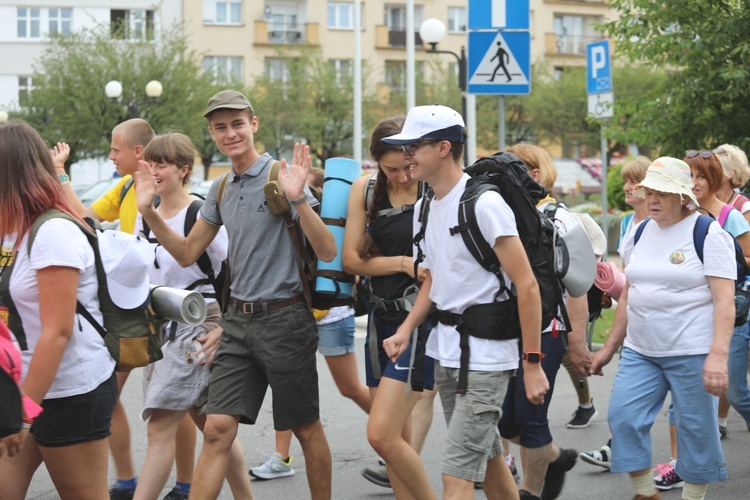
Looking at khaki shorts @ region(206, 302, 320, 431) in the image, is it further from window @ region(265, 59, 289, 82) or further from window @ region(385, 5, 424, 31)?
window @ region(385, 5, 424, 31)

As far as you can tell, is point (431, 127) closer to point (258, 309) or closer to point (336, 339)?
point (258, 309)

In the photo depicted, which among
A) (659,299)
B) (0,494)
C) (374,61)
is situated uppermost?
(374,61)

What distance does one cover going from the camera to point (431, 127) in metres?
4.32

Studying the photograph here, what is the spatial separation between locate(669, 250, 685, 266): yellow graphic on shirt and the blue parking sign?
342 inches

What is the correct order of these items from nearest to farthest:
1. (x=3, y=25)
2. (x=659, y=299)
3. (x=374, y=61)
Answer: (x=659, y=299) < (x=3, y=25) < (x=374, y=61)

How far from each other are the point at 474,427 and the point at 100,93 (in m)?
37.6

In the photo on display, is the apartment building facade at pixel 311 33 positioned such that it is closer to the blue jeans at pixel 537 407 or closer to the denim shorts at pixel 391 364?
the denim shorts at pixel 391 364

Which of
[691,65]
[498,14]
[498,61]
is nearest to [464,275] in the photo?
[498,61]

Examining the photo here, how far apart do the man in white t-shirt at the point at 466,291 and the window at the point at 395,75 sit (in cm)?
5094

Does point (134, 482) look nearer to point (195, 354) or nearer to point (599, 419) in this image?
point (195, 354)

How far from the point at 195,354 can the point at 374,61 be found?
54.2 m

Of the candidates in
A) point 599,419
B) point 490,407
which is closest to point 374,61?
point 599,419

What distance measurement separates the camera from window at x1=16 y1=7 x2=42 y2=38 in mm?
53562

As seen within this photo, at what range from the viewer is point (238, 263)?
4996mm
